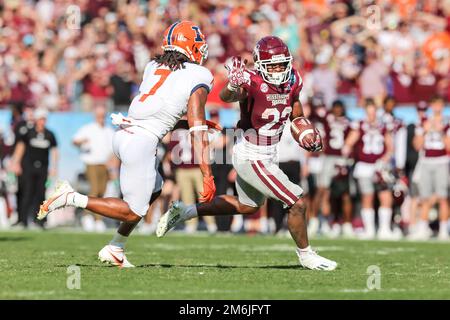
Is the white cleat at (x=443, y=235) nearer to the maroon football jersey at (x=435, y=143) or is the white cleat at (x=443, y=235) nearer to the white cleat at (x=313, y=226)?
the maroon football jersey at (x=435, y=143)

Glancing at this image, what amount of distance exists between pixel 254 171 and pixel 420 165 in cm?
710

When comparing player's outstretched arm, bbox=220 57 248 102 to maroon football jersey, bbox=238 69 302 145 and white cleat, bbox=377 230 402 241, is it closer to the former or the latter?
maroon football jersey, bbox=238 69 302 145

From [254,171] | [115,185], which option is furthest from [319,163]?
[254,171]

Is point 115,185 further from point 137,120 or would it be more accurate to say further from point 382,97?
point 137,120

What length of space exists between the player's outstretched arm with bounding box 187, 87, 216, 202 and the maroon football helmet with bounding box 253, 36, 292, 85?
66 centimetres

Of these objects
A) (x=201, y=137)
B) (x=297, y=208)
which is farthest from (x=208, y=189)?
(x=297, y=208)

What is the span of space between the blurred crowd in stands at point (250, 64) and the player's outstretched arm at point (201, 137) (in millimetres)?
7381

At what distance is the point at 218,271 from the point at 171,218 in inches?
24.8

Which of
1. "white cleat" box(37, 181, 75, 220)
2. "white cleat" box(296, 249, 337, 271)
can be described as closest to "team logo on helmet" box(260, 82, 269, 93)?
"white cleat" box(296, 249, 337, 271)

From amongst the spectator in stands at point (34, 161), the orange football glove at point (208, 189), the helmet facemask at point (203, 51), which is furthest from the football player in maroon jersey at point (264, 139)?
→ the spectator in stands at point (34, 161)

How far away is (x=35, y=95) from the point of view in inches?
717

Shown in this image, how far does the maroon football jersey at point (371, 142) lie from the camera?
14.9 meters

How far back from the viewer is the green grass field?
6.64 m

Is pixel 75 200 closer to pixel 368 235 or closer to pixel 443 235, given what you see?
pixel 368 235
